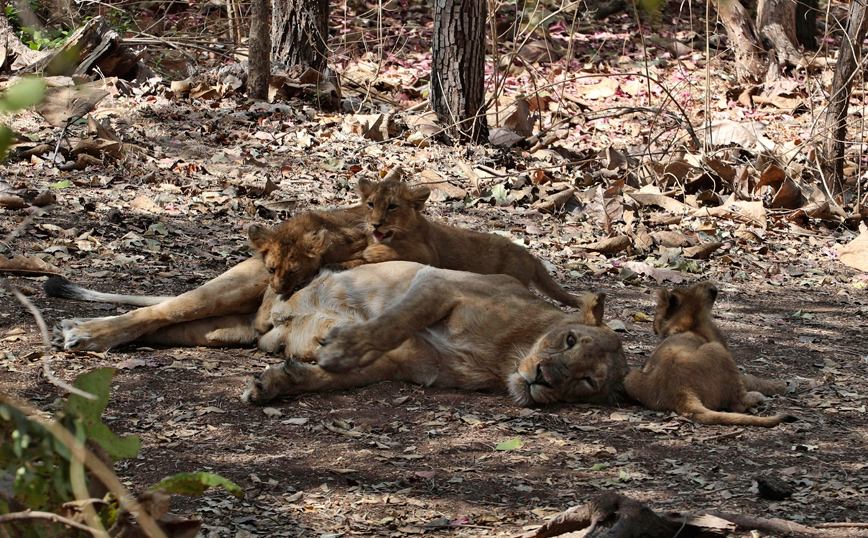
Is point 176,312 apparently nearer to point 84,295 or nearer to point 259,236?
point 259,236

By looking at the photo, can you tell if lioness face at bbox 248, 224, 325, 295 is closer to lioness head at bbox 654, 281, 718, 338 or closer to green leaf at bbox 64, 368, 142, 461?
lioness head at bbox 654, 281, 718, 338

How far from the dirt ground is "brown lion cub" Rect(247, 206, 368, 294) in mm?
572

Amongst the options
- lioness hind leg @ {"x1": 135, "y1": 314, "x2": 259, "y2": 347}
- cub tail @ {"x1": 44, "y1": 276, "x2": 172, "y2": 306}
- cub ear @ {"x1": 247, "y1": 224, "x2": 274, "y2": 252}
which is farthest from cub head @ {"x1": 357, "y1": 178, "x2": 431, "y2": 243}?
cub tail @ {"x1": 44, "y1": 276, "x2": 172, "y2": 306}

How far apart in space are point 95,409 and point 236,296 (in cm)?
370

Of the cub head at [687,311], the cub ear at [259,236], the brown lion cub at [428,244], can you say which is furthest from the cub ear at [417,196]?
the cub head at [687,311]

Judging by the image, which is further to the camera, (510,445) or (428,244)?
(428,244)

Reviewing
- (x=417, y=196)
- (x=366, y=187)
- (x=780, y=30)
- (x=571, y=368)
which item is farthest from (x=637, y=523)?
(x=780, y=30)

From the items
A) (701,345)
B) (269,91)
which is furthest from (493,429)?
(269,91)

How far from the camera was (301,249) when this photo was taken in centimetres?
580

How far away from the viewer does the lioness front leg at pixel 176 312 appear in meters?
5.38

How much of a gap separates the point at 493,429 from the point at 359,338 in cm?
96

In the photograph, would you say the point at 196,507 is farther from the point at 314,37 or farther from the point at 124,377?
the point at 314,37

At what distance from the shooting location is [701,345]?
517 centimetres

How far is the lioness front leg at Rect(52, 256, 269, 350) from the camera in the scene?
538 centimetres
